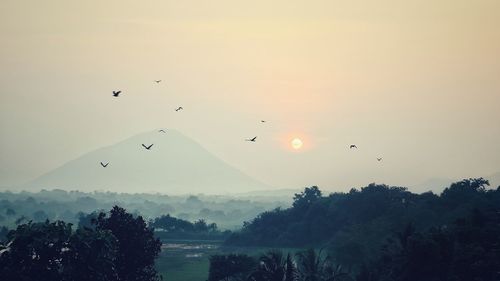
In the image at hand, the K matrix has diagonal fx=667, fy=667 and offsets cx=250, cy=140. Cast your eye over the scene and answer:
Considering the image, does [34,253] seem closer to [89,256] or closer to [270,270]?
[89,256]

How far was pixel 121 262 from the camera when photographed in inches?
2501

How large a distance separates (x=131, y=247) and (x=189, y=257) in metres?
65.5

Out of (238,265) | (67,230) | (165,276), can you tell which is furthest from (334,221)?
(67,230)

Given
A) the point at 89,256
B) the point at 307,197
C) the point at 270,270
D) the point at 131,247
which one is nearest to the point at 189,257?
the point at 307,197

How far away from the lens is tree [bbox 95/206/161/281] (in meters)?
63.4

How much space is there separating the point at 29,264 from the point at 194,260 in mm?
68865

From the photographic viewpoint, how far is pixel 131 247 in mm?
64188

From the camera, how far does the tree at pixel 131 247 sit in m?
63.4

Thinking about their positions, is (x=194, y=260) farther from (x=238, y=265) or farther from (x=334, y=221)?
(x=238, y=265)

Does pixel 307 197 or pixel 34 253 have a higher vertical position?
pixel 307 197

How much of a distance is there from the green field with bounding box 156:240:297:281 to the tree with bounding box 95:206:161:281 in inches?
1497

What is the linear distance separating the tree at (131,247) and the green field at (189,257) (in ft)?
125

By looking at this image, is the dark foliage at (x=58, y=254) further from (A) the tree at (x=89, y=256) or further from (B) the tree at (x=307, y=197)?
(B) the tree at (x=307, y=197)

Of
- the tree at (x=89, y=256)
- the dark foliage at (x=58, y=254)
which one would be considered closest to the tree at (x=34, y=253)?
the dark foliage at (x=58, y=254)
